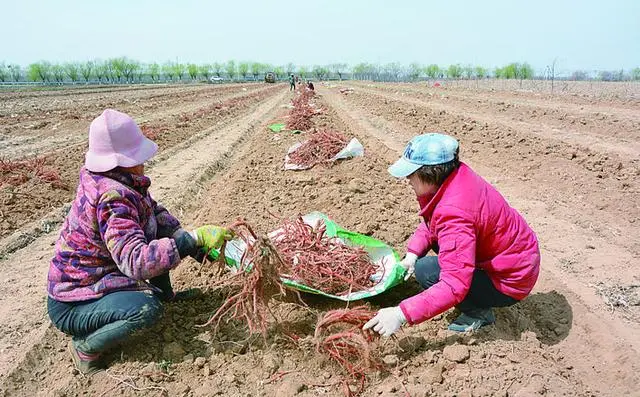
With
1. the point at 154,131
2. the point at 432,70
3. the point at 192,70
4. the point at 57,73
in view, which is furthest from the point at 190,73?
the point at 154,131

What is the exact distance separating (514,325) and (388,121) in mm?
10971

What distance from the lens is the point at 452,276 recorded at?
226 cm

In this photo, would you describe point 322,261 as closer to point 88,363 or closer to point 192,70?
point 88,363

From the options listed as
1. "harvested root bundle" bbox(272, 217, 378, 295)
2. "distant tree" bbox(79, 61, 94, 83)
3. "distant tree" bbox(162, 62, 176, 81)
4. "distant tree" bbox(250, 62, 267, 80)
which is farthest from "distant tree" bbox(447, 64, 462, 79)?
"harvested root bundle" bbox(272, 217, 378, 295)

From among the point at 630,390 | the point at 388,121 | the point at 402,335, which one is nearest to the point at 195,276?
the point at 402,335

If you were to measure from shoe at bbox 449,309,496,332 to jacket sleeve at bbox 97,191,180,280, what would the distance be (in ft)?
5.94

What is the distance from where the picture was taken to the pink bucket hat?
2.44 meters

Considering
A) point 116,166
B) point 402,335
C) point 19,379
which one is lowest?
point 19,379

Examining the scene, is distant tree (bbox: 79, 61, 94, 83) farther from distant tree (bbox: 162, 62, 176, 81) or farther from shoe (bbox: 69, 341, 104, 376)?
shoe (bbox: 69, 341, 104, 376)

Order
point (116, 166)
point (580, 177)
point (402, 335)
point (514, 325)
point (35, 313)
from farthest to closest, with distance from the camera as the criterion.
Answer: point (580, 177) < point (35, 313) < point (514, 325) < point (402, 335) < point (116, 166)

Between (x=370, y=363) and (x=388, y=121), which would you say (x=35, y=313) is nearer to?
(x=370, y=363)

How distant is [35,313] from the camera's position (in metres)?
3.67

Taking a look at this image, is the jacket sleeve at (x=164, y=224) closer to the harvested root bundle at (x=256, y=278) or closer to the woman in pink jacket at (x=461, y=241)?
the harvested root bundle at (x=256, y=278)

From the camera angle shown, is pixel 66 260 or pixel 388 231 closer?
pixel 66 260
